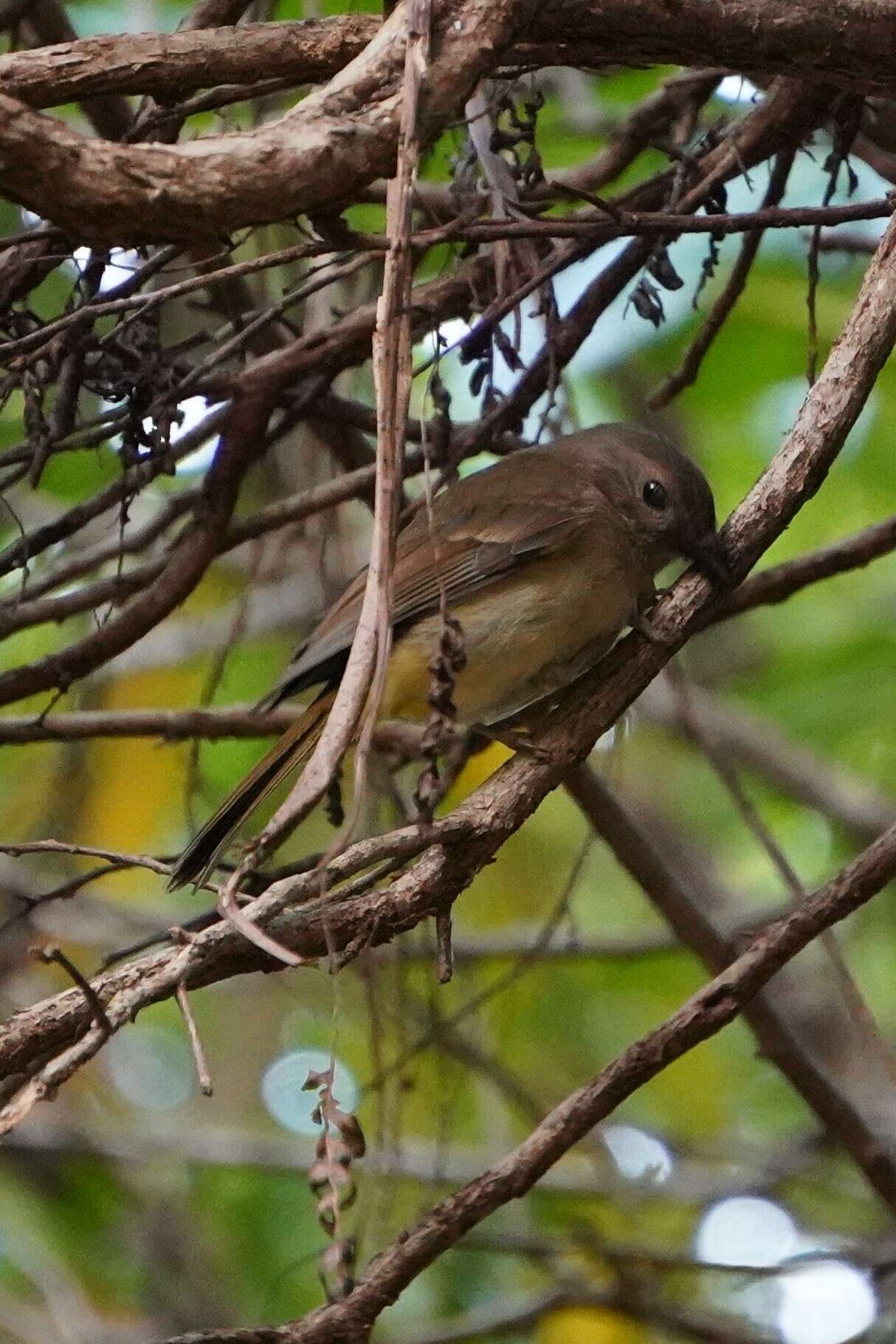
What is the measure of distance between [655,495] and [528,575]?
1.22ft

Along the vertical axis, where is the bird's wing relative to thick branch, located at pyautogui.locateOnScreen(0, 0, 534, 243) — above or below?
above

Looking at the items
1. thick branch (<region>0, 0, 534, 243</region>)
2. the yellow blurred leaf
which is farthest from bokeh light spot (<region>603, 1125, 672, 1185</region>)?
thick branch (<region>0, 0, 534, 243</region>)

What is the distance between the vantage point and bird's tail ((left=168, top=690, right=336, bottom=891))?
334 centimetres

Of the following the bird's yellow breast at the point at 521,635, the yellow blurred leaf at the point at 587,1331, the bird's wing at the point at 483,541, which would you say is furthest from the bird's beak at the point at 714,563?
the yellow blurred leaf at the point at 587,1331

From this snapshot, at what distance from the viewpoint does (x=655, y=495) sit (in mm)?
4211

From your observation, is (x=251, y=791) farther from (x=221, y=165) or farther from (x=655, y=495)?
(x=221, y=165)

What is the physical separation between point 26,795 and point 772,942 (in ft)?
Answer: 13.7

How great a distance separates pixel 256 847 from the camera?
204 centimetres

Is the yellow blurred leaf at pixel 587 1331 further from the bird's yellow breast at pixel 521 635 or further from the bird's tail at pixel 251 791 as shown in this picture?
the bird's tail at pixel 251 791

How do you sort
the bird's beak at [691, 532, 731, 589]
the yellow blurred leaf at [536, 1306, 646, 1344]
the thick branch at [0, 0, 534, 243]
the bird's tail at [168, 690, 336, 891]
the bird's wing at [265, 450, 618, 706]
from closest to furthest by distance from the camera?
1. the thick branch at [0, 0, 534, 243]
2. the bird's beak at [691, 532, 731, 589]
3. the bird's tail at [168, 690, 336, 891]
4. the bird's wing at [265, 450, 618, 706]
5. the yellow blurred leaf at [536, 1306, 646, 1344]

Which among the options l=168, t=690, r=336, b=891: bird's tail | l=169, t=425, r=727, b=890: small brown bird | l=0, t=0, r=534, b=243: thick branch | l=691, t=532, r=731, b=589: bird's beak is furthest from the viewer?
l=169, t=425, r=727, b=890: small brown bird

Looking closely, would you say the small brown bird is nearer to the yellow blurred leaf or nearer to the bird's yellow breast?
the bird's yellow breast

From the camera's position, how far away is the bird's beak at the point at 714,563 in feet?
9.79

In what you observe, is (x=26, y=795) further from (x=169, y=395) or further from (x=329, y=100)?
(x=329, y=100)
